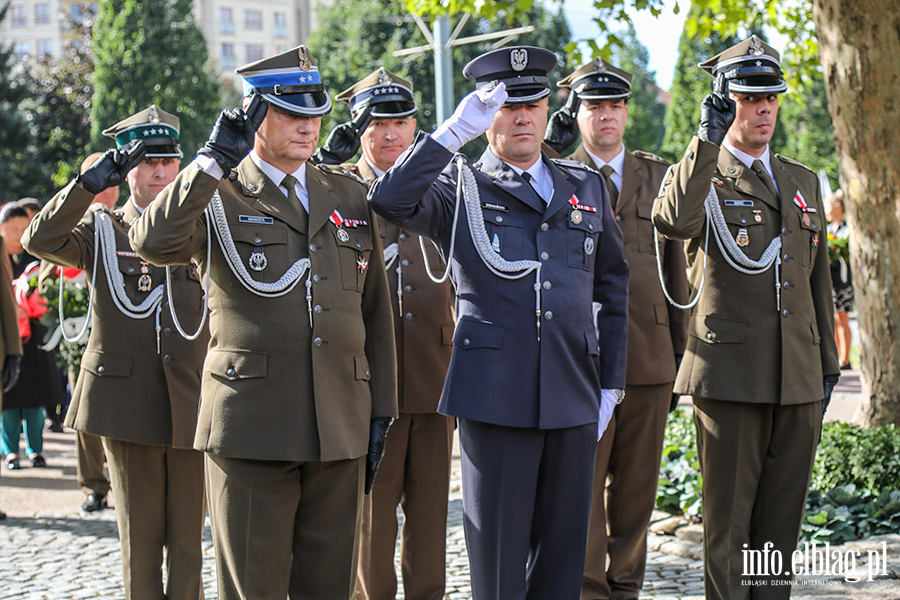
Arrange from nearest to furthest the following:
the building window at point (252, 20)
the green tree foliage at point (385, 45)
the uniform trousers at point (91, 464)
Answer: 1. the uniform trousers at point (91, 464)
2. the green tree foliage at point (385, 45)
3. the building window at point (252, 20)

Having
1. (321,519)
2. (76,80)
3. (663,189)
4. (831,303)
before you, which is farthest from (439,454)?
(76,80)

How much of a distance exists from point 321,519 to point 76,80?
96.0 ft

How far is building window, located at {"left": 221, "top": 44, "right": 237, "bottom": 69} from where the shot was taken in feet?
212

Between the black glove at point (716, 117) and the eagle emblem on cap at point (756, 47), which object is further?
the eagle emblem on cap at point (756, 47)

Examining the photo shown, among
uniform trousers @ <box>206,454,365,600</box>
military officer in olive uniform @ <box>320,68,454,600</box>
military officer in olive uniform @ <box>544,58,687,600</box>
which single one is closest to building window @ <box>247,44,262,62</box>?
military officer in olive uniform @ <box>544,58,687,600</box>

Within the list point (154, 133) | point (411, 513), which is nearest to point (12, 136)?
point (154, 133)

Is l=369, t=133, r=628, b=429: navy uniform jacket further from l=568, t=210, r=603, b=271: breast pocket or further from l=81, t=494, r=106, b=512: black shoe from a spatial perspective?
l=81, t=494, r=106, b=512: black shoe

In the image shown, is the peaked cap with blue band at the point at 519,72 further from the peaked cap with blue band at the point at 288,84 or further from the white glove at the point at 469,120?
the peaked cap with blue band at the point at 288,84

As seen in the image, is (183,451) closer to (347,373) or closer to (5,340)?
(347,373)

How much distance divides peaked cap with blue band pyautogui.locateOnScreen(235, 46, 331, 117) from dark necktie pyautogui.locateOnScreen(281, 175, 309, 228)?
0.84 ft

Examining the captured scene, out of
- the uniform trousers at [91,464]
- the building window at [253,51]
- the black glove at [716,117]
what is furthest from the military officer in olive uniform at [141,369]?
the building window at [253,51]

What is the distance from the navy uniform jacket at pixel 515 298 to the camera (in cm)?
334

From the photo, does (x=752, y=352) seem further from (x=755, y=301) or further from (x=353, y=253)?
(x=353, y=253)

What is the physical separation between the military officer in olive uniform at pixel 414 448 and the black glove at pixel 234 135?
122cm
